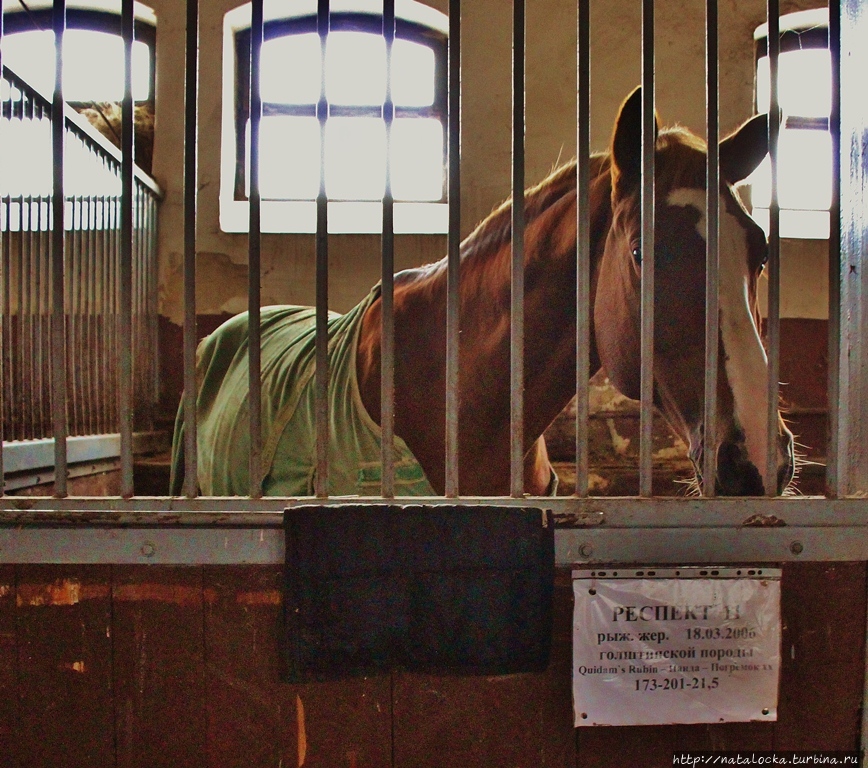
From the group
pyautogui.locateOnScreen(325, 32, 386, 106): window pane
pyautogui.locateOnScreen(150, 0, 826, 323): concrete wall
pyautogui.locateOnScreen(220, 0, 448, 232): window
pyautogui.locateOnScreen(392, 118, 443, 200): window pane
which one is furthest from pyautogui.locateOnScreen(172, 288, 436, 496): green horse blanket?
pyautogui.locateOnScreen(325, 32, 386, 106): window pane

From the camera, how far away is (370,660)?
73 cm

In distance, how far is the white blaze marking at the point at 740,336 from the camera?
974 mm

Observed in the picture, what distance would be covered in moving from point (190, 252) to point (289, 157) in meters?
2.49

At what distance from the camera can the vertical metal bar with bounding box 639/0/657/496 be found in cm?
74

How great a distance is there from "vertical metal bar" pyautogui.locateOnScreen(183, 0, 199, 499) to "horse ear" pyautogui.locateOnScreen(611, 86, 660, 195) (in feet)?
2.05

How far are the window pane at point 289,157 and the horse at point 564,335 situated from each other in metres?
1.63

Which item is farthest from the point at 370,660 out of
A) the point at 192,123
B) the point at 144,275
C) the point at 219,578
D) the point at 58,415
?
the point at 144,275

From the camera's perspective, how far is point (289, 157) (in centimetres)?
307

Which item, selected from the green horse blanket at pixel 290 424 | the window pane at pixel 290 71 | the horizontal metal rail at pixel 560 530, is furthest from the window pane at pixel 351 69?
the horizontal metal rail at pixel 560 530

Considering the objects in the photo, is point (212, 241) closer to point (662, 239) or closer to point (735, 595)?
point (662, 239)

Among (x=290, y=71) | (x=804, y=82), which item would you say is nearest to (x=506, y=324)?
(x=290, y=71)

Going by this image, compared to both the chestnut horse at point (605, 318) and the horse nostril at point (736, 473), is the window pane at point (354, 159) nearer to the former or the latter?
the chestnut horse at point (605, 318)

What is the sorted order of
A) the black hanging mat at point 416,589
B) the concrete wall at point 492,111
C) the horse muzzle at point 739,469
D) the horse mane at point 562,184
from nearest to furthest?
the black hanging mat at point 416,589, the horse muzzle at point 739,469, the horse mane at point 562,184, the concrete wall at point 492,111

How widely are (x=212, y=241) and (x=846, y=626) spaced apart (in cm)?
281
